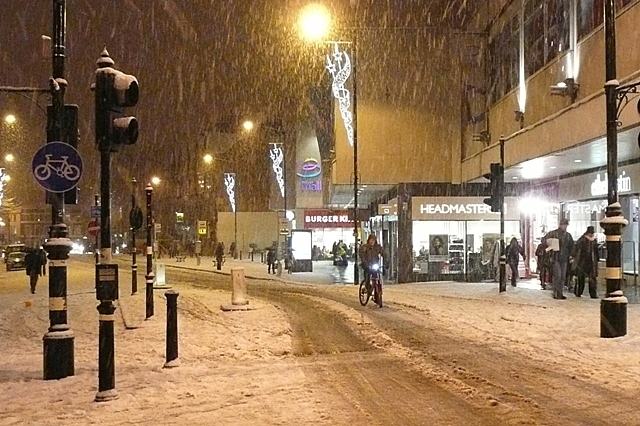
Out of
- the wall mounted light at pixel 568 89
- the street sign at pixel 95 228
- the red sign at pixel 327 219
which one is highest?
the wall mounted light at pixel 568 89

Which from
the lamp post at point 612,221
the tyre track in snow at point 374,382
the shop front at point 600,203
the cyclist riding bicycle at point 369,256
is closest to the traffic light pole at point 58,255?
the tyre track in snow at point 374,382

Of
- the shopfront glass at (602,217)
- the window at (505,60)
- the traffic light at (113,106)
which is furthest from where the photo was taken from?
the window at (505,60)

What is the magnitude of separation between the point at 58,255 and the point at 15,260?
43.9 m

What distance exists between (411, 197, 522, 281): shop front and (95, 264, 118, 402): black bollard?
82.1ft

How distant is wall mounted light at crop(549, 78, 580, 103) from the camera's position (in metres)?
21.6

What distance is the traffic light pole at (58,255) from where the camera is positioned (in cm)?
A: 1025

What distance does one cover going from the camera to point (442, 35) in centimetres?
3481

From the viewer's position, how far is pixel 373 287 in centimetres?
2119

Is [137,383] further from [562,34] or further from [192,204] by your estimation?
[192,204]

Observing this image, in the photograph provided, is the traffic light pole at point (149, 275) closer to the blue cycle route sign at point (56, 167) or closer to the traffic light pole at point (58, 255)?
the traffic light pole at point (58, 255)

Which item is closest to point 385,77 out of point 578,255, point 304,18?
point 304,18

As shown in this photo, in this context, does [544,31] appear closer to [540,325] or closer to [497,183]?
[497,183]

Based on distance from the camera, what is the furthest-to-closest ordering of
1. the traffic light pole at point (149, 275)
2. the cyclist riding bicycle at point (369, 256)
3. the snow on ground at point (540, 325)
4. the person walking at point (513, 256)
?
the person walking at point (513, 256), the cyclist riding bicycle at point (369, 256), the traffic light pole at point (149, 275), the snow on ground at point (540, 325)

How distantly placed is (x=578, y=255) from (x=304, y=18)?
10.8 m
